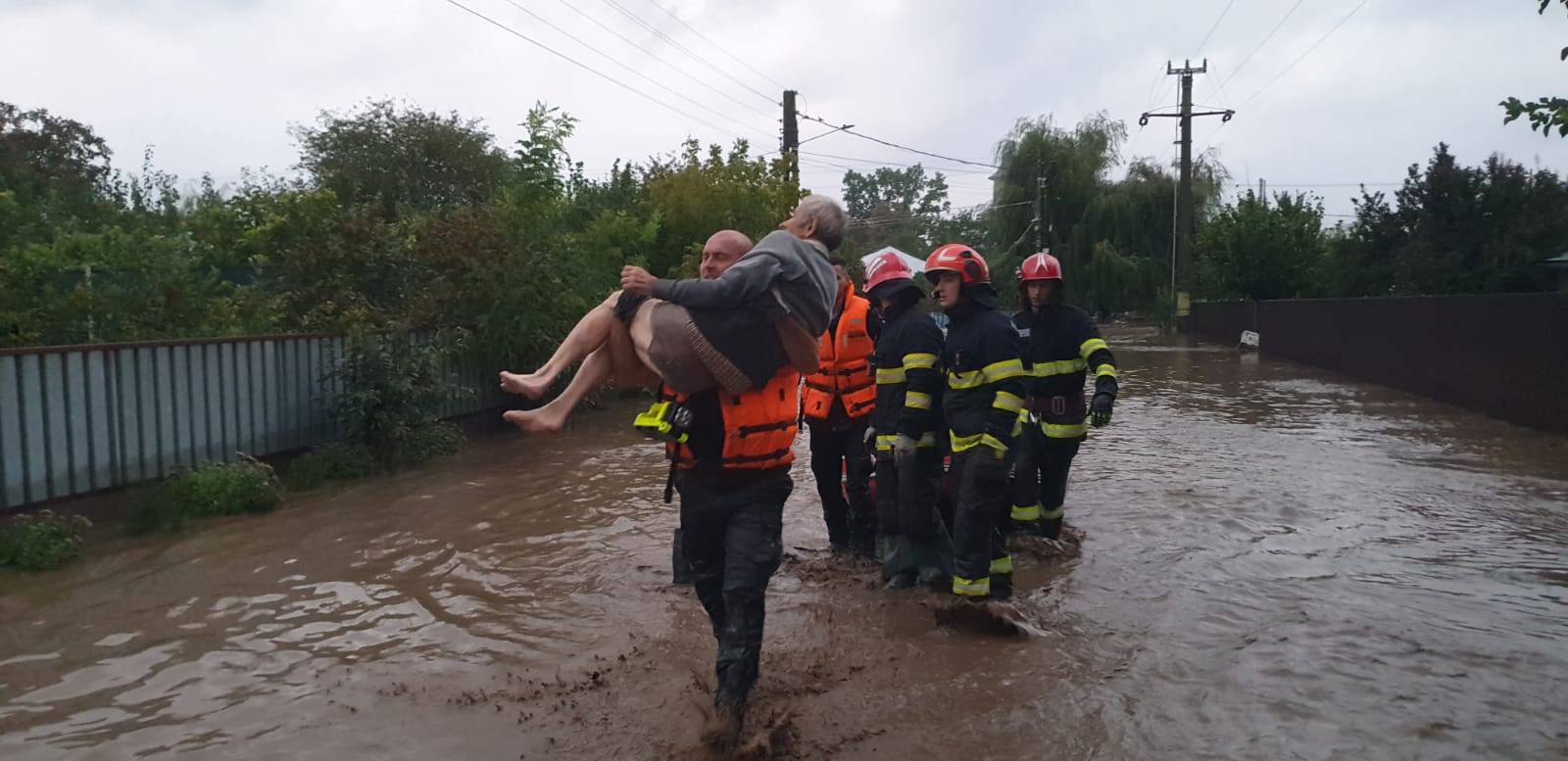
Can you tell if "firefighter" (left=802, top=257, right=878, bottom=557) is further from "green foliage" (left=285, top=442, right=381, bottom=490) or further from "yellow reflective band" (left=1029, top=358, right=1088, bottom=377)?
"green foliage" (left=285, top=442, right=381, bottom=490)

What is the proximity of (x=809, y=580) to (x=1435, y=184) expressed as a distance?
24.9m

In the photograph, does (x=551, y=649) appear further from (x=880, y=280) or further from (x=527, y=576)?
(x=880, y=280)

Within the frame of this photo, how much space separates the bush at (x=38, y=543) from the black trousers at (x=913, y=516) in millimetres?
5074

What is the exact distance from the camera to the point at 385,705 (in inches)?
175

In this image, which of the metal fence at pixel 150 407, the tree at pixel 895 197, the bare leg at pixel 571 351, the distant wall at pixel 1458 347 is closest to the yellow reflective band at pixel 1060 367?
the bare leg at pixel 571 351

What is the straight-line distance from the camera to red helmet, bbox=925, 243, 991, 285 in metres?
5.76

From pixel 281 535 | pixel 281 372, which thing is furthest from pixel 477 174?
pixel 281 535

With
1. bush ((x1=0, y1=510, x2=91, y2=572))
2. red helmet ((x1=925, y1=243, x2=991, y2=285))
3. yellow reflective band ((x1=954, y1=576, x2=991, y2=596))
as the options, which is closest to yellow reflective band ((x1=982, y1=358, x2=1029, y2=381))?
red helmet ((x1=925, y1=243, x2=991, y2=285))

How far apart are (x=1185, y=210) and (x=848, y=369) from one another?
115 ft

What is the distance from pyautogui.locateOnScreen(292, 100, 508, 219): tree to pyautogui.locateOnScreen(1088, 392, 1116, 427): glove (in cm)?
1865

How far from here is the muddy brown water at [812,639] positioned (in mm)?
4121

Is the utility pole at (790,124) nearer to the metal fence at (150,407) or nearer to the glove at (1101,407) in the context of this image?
the metal fence at (150,407)

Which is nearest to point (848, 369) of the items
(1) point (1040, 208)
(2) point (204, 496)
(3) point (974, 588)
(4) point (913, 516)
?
(4) point (913, 516)

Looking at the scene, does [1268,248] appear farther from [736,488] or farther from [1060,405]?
[736,488]
